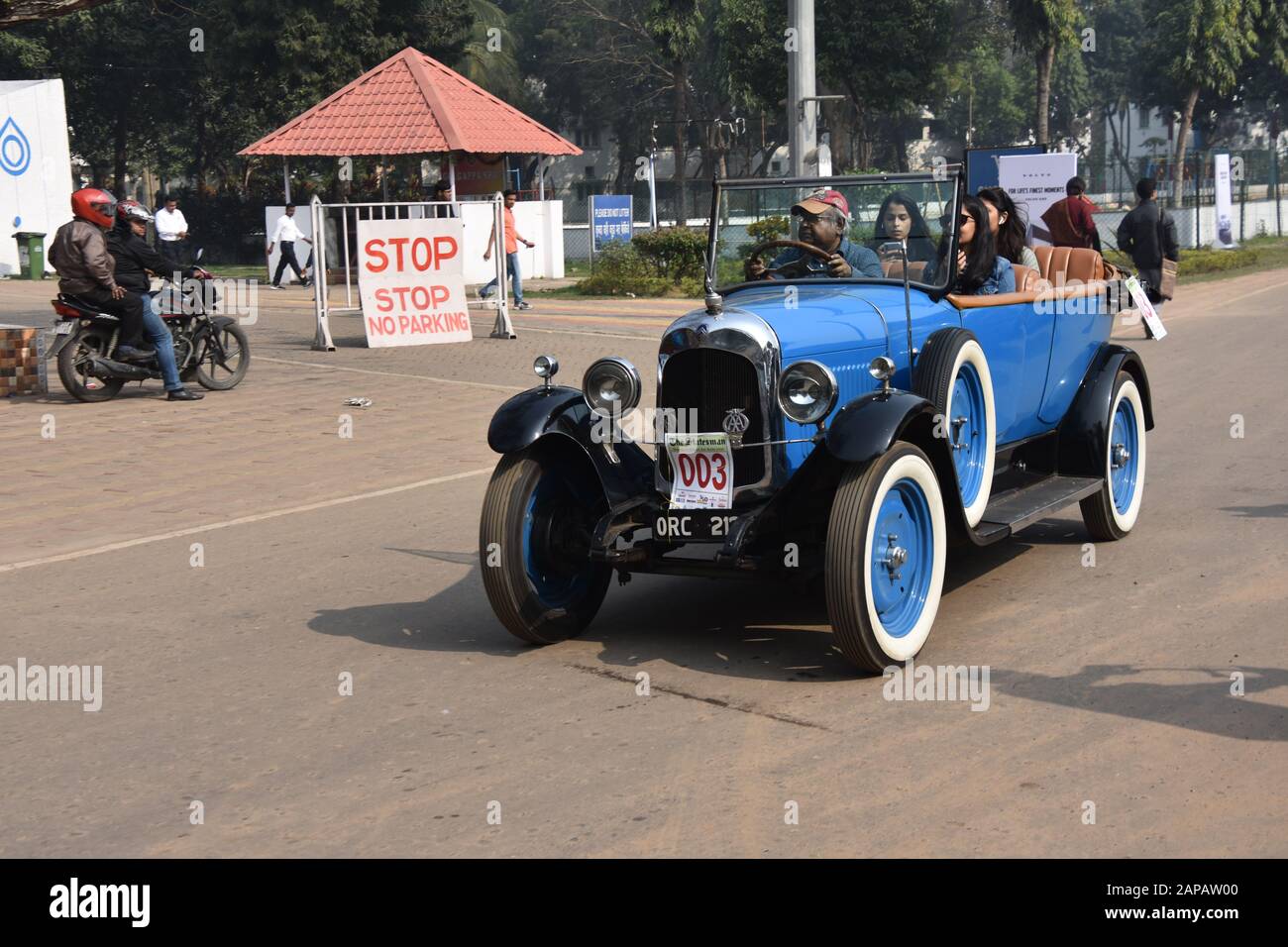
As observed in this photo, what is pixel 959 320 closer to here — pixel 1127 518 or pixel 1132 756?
pixel 1127 518

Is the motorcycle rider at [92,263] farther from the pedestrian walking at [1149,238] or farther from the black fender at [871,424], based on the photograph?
the pedestrian walking at [1149,238]

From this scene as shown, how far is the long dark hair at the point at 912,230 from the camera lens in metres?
7.27

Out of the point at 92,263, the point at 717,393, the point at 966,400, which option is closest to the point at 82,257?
the point at 92,263

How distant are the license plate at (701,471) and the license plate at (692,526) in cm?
4

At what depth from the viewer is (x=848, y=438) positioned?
18.8 feet

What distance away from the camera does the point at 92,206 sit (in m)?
13.3

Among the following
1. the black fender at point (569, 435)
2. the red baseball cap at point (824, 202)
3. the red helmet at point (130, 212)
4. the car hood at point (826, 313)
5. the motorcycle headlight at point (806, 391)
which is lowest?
the black fender at point (569, 435)

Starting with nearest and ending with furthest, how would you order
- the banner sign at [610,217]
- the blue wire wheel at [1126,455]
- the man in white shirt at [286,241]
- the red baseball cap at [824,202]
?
the red baseball cap at [824,202] < the blue wire wheel at [1126,455] < the man in white shirt at [286,241] < the banner sign at [610,217]

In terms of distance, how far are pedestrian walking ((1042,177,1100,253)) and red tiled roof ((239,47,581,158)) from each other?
929 cm

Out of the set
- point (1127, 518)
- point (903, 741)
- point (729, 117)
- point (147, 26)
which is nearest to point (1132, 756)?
point (903, 741)

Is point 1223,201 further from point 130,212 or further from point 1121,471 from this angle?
point 1121,471

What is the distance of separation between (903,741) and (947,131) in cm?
10183
